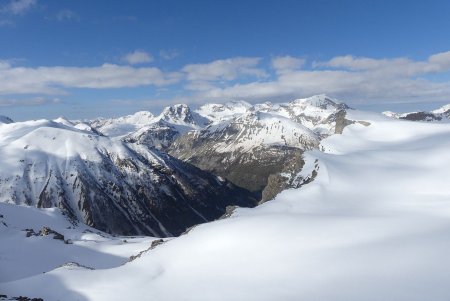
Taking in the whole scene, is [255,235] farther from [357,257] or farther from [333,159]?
[333,159]

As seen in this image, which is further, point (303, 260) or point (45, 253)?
point (45, 253)

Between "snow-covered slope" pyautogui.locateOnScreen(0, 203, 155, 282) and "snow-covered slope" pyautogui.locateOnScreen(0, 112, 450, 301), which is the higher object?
"snow-covered slope" pyautogui.locateOnScreen(0, 112, 450, 301)

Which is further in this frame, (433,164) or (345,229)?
(433,164)

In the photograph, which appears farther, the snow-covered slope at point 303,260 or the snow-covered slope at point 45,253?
the snow-covered slope at point 45,253

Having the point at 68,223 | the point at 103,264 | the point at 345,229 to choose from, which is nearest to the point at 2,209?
the point at 68,223

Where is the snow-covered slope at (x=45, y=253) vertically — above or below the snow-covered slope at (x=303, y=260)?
below

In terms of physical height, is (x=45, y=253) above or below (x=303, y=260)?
below

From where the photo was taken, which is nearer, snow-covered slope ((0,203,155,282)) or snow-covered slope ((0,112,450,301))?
snow-covered slope ((0,112,450,301))

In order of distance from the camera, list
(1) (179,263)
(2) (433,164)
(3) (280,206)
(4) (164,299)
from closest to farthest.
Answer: (4) (164,299) → (1) (179,263) → (3) (280,206) → (2) (433,164)
